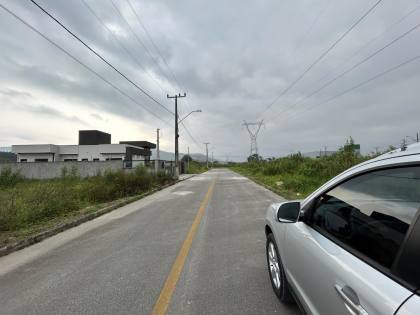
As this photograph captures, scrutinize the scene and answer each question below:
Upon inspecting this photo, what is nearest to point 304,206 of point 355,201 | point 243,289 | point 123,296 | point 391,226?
point 355,201

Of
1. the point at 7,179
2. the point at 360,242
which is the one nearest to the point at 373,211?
the point at 360,242

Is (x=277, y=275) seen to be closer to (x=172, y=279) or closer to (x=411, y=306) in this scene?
(x=172, y=279)

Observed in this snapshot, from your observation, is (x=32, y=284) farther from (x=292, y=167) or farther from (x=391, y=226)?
(x=292, y=167)

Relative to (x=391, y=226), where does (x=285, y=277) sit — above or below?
below

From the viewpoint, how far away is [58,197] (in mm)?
11328

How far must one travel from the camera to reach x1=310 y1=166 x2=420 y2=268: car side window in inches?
77.4

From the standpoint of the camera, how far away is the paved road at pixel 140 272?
12.3ft

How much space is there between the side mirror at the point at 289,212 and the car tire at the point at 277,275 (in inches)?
25.7

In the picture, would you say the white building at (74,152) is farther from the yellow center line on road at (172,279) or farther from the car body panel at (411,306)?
the car body panel at (411,306)

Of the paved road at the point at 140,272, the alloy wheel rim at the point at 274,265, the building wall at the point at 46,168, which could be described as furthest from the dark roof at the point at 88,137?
the alloy wheel rim at the point at 274,265

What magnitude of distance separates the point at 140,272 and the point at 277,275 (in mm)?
2138

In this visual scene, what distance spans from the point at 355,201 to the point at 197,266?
9.84 ft

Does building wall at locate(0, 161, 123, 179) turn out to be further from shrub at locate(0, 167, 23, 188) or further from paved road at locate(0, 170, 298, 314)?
paved road at locate(0, 170, 298, 314)

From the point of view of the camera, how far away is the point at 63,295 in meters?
4.11
